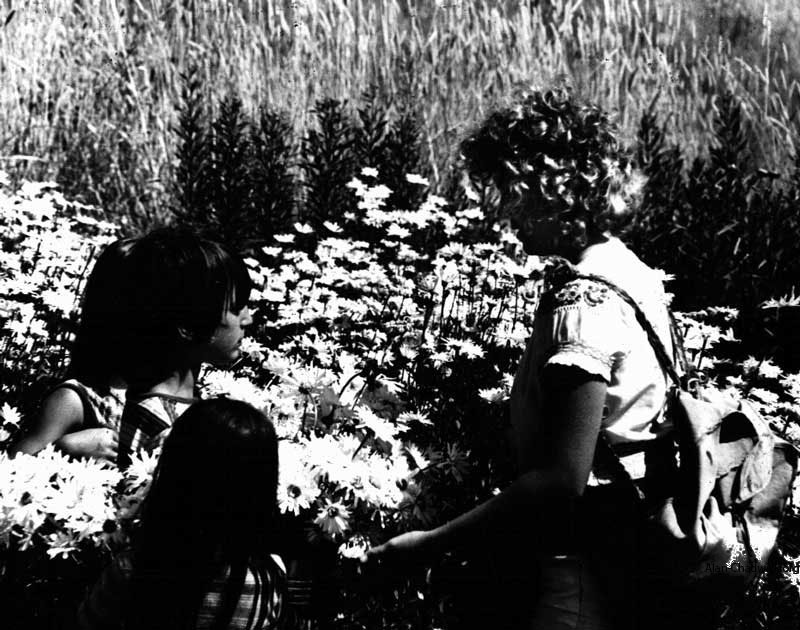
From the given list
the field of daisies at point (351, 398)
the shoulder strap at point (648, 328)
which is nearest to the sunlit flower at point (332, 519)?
the field of daisies at point (351, 398)

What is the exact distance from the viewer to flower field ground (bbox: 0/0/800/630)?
7.21ft

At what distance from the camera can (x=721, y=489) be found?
183 centimetres

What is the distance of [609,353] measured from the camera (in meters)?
1.73

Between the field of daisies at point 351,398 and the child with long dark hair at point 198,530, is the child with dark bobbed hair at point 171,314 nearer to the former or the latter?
the field of daisies at point 351,398

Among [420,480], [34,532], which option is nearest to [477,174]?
[420,480]

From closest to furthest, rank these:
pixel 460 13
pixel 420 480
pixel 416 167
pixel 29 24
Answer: pixel 420 480 < pixel 416 167 < pixel 29 24 < pixel 460 13

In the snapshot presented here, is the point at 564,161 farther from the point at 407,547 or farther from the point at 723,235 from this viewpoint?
the point at 723,235

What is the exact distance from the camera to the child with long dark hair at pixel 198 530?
1814 millimetres

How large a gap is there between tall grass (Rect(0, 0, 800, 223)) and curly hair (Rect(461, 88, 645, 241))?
4164mm

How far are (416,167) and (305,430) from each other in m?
3.28

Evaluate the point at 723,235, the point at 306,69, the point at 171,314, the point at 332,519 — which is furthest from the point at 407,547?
the point at 306,69

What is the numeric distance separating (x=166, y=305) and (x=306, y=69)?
5.25m

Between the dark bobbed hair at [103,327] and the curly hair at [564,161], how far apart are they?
2.94 feet

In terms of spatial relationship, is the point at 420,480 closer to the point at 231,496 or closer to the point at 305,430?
the point at 305,430
